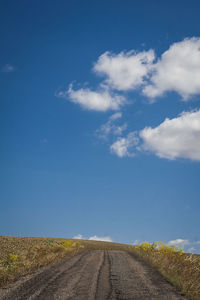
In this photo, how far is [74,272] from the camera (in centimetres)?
1162

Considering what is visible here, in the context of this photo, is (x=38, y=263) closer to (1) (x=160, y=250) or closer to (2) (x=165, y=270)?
(2) (x=165, y=270)

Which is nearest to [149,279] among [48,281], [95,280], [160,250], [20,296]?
[95,280]

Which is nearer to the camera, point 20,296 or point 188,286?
point 20,296

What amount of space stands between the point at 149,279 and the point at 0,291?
574 centimetres

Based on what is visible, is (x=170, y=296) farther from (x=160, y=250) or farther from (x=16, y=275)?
(x=160, y=250)

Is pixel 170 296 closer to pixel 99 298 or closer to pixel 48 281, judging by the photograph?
pixel 99 298

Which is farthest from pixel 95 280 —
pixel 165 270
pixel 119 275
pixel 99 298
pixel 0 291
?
pixel 165 270

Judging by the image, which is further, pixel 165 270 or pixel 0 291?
pixel 165 270

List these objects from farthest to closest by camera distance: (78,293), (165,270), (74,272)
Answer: (165,270)
(74,272)
(78,293)

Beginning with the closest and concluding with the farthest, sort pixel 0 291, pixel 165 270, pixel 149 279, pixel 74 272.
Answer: pixel 0 291 < pixel 149 279 < pixel 74 272 < pixel 165 270

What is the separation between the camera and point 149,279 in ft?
35.0

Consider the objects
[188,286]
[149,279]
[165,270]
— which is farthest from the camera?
[165,270]

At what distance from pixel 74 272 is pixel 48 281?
2210 mm

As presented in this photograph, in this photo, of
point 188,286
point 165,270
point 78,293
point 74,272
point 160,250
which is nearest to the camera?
point 78,293
